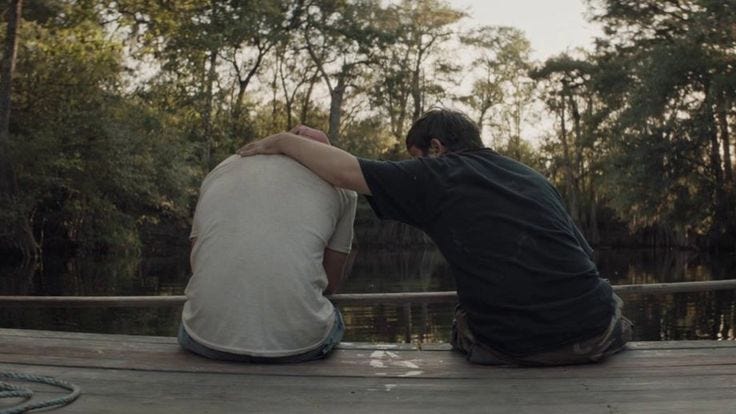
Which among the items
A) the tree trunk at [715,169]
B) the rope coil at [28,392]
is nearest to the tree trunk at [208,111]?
the tree trunk at [715,169]

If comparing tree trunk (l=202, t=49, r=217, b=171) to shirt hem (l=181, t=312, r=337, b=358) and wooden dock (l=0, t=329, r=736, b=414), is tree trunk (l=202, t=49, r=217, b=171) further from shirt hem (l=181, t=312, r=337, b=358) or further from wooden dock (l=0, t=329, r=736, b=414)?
shirt hem (l=181, t=312, r=337, b=358)

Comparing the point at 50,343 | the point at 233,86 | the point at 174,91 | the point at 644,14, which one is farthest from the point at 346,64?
the point at 50,343

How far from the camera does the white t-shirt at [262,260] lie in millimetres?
2572

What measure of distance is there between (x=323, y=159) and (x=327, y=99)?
37477mm

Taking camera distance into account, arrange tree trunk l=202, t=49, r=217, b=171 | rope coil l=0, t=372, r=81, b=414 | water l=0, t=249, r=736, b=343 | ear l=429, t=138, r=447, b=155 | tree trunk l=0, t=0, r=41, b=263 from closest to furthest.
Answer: rope coil l=0, t=372, r=81, b=414, ear l=429, t=138, r=447, b=155, water l=0, t=249, r=736, b=343, tree trunk l=0, t=0, r=41, b=263, tree trunk l=202, t=49, r=217, b=171

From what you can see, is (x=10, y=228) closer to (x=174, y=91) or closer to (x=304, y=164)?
(x=174, y=91)

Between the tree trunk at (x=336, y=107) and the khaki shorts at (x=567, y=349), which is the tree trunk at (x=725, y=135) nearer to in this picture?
the tree trunk at (x=336, y=107)

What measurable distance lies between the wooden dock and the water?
133 centimetres

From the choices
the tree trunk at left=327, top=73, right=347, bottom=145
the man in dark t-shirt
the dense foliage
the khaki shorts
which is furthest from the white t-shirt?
the tree trunk at left=327, top=73, right=347, bottom=145

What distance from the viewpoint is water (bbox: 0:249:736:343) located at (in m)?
10.9

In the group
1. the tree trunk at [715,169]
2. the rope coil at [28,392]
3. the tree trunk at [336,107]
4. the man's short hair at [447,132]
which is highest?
the tree trunk at [336,107]

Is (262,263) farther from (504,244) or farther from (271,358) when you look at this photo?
(504,244)

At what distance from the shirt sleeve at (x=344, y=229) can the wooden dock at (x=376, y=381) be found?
380 mm

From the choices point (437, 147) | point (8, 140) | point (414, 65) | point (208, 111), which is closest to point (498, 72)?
point (414, 65)
